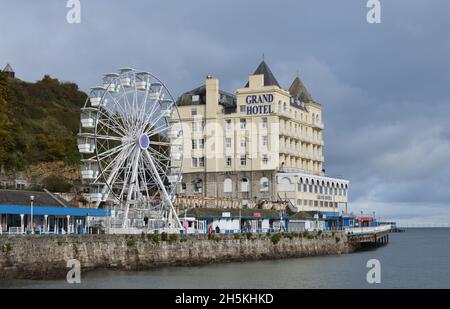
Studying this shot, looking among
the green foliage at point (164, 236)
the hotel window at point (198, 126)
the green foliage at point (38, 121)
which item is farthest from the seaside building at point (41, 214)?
the hotel window at point (198, 126)

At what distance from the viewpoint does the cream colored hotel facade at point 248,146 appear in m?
111

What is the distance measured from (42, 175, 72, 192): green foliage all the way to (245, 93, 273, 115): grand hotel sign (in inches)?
1158

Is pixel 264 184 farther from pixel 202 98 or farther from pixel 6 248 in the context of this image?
pixel 6 248

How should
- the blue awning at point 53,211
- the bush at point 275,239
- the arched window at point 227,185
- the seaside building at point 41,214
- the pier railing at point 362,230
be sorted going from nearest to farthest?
the blue awning at point 53,211, the seaside building at point 41,214, the bush at point 275,239, the pier railing at point 362,230, the arched window at point 227,185

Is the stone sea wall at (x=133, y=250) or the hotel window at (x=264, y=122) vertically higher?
the hotel window at (x=264, y=122)

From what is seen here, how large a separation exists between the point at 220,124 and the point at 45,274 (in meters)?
63.8

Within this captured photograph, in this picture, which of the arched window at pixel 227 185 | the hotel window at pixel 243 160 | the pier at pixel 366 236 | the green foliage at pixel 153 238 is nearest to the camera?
the green foliage at pixel 153 238

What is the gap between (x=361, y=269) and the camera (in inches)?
2726

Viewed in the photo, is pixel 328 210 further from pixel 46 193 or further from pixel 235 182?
pixel 46 193

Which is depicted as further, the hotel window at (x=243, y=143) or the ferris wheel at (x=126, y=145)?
the hotel window at (x=243, y=143)

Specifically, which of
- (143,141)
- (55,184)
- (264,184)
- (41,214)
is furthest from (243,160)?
(41,214)

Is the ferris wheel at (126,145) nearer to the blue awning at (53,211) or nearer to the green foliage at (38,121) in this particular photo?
the blue awning at (53,211)

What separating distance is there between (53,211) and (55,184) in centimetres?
3054
